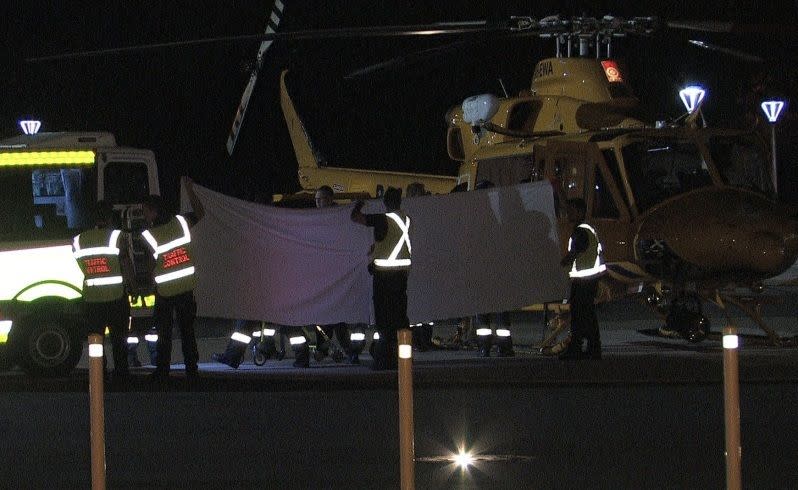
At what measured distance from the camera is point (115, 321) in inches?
628

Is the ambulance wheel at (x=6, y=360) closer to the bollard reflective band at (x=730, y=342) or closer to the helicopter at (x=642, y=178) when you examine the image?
the helicopter at (x=642, y=178)

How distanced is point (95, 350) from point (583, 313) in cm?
984

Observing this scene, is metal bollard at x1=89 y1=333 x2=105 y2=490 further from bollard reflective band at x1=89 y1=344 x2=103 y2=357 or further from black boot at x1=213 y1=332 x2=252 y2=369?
black boot at x1=213 y1=332 x2=252 y2=369

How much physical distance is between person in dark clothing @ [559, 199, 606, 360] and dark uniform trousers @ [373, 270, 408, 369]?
5.64 feet

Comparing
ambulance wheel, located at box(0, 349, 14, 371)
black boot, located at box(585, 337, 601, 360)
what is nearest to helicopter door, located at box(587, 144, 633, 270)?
black boot, located at box(585, 337, 601, 360)

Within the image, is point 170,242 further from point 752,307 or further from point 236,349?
point 752,307

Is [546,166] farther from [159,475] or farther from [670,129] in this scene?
[159,475]

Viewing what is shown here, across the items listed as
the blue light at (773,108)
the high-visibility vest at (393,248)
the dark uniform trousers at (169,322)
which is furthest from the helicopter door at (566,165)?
the blue light at (773,108)

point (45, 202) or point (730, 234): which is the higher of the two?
point (45, 202)

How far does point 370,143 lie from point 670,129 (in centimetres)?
3624

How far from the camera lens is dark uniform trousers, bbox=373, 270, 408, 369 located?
17.1m

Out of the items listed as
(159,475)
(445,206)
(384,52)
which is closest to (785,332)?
(445,206)

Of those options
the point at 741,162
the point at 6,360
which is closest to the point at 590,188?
the point at 741,162

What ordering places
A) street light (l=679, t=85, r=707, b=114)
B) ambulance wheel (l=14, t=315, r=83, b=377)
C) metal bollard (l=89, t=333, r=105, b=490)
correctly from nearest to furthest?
1. metal bollard (l=89, t=333, r=105, b=490)
2. ambulance wheel (l=14, t=315, r=83, b=377)
3. street light (l=679, t=85, r=707, b=114)
